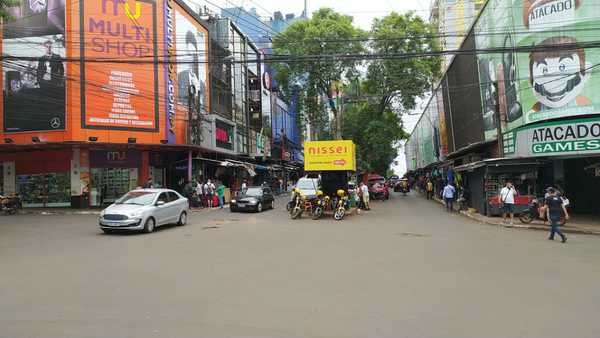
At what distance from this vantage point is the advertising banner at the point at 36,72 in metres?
24.3

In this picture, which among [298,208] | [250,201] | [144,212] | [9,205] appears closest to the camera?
[144,212]

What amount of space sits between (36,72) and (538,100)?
26.3m

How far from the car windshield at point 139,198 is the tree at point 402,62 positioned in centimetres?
2605

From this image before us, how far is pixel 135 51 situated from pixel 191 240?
1784 centimetres

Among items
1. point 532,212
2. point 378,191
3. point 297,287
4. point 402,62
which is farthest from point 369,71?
point 297,287

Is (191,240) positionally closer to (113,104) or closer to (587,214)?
(113,104)

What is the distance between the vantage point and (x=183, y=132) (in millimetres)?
29641

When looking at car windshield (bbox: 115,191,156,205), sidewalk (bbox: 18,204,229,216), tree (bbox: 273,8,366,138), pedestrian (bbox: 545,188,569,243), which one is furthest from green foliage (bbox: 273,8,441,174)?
pedestrian (bbox: 545,188,569,243)

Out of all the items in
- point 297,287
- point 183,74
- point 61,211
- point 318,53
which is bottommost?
point 297,287

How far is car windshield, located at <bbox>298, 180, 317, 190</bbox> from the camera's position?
2412cm

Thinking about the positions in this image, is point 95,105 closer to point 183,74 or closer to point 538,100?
point 183,74

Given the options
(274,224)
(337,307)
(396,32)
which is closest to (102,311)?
(337,307)

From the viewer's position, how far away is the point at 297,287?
22.8 feet

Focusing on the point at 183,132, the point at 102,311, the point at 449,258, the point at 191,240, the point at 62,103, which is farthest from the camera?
the point at 183,132
